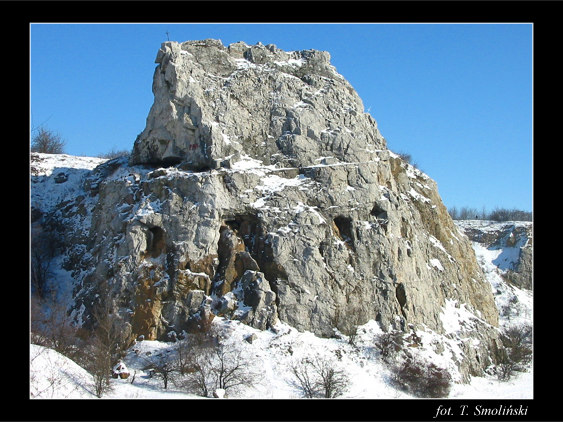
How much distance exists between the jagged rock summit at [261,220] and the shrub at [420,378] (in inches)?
97.0

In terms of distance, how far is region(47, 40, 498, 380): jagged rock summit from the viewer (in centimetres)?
2772

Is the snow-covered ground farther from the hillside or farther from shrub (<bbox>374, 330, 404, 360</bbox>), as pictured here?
shrub (<bbox>374, 330, 404, 360</bbox>)

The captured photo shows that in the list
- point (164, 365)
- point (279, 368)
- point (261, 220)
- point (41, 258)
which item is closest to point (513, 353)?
point (279, 368)

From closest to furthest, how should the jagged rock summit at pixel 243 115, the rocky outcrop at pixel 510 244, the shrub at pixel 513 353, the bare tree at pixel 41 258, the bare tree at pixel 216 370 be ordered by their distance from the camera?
1. the bare tree at pixel 216 370
2. the shrub at pixel 513 353
3. the bare tree at pixel 41 258
4. the jagged rock summit at pixel 243 115
5. the rocky outcrop at pixel 510 244

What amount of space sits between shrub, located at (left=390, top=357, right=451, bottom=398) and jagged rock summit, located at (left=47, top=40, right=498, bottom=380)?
2463 mm

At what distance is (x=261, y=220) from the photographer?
29141 millimetres

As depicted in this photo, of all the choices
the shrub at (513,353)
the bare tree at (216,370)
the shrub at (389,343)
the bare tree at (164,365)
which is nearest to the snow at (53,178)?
the bare tree at (164,365)

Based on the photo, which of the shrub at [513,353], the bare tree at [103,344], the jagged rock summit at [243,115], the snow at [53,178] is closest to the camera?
the bare tree at [103,344]

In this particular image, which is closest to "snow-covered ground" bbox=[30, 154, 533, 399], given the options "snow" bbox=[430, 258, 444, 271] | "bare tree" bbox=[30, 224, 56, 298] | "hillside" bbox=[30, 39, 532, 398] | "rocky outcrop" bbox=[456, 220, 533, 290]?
"hillside" bbox=[30, 39, 532, 398]

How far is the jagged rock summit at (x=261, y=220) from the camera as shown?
27719mm

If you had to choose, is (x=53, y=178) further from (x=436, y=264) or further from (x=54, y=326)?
(x=436, y=264)

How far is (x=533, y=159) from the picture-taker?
1370 centimetres

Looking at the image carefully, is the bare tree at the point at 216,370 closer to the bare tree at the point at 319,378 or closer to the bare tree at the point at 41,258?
the bare tree at the point at 319,378
